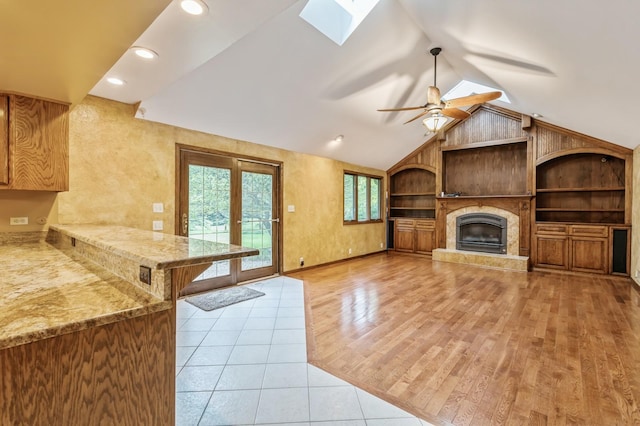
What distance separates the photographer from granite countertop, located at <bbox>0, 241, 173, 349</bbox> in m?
0.91

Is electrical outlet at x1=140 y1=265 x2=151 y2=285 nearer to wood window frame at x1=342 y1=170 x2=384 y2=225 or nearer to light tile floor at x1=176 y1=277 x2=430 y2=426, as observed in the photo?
light tile floor at x1=176 y1=277 x2=430 y2=426

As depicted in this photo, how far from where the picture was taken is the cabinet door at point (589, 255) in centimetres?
530

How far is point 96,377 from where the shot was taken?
3.61 ft

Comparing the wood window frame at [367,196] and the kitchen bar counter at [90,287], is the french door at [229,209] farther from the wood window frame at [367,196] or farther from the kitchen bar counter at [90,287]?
the kitchen bar counter at [90,287]

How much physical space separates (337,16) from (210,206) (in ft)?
9.51

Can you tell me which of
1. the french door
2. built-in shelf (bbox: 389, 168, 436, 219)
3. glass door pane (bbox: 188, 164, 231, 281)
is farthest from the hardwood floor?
built-in shelf (bbox: 389, 168, 436, 219)

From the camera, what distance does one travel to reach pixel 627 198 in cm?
515

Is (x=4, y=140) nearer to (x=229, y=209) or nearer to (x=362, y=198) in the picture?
(x=229, y=209)

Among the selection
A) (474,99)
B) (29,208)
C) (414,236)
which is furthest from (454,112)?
(29,208)

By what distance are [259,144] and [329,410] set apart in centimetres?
394

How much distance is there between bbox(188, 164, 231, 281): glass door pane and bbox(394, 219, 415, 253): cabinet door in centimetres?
489

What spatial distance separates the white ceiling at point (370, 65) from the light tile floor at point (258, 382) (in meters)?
2.49

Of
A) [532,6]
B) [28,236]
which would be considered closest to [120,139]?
[28,236]

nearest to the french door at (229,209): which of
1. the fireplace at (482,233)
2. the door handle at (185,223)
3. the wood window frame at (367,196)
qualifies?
the door handle at (185,223)
